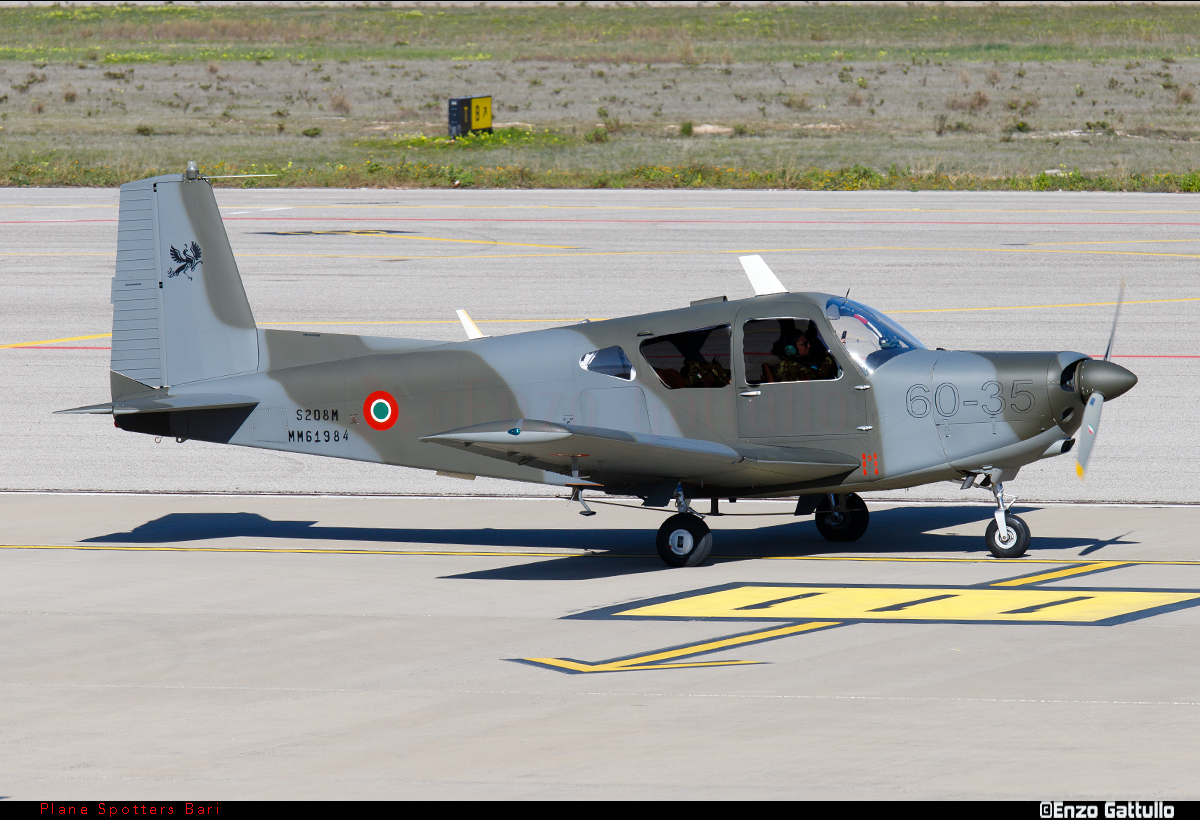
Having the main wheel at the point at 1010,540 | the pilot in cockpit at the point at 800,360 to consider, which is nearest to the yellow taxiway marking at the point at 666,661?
the pilot in cockpit at the point at 800,360

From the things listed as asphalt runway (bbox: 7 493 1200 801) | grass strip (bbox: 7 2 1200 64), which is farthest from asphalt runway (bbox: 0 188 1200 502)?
grass strip (bbox: 7 2 1200 64)

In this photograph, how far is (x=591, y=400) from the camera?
1329 cm

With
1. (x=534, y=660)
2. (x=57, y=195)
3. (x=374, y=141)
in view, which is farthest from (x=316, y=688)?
(x=374, y=141)

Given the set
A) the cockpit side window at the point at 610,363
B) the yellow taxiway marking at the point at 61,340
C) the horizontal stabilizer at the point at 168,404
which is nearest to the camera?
the cockpit side window at the point at 610,363

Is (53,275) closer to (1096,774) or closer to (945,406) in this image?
(945,406)

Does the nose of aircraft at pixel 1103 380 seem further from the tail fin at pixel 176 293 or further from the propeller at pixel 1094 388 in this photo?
the tail fin at pixel 176 293

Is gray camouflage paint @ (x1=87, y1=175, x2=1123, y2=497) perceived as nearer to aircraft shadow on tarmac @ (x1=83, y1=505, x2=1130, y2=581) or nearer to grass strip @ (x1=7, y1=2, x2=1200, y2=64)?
aircraft shadow on tarmac @ (x1=83, y1=505, x2=1130, y2=581)

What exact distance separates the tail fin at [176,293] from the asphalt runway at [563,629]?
178 centimetres

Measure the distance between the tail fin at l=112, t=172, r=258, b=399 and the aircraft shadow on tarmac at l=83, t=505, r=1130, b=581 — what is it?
173 centimetres

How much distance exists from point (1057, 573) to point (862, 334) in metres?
2.65

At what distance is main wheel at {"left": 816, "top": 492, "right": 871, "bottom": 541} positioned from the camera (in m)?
14.0

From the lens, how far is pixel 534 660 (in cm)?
1015

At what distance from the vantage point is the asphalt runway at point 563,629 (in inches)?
309
